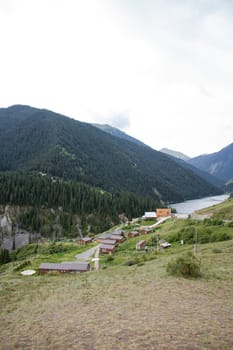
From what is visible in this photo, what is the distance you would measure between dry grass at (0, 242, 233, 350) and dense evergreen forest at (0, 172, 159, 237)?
103 metres

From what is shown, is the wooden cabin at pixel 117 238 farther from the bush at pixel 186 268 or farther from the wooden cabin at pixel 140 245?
the bush at pixel 186 268

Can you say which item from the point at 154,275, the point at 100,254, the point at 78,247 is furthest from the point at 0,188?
the point at 154,275

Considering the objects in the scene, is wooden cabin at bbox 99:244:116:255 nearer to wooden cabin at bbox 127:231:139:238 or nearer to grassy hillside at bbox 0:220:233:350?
wooden cabin at bbox 127:231:139:238

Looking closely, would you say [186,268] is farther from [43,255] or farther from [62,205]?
[62,205]

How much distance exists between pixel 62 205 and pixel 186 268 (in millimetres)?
122534

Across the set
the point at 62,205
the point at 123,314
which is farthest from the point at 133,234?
the point at 62,205

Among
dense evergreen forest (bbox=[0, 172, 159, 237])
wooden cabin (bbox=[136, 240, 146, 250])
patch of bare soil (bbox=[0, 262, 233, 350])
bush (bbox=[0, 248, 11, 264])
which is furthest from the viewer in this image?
dense evergreen forest (bbox=[0, 172, 159, 237])

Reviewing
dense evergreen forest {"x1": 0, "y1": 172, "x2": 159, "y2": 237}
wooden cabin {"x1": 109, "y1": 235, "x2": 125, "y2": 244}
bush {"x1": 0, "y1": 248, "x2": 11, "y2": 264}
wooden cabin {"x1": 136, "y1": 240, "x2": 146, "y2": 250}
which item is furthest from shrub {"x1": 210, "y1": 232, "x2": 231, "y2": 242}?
dense evergreen forest {"x1": 0, "y1": 172, "x2": 159, "y2": 237}

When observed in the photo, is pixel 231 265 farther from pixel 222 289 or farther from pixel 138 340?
pixel 138 340

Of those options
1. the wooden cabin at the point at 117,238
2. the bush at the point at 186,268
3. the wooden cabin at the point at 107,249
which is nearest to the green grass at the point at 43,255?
the wooden cabin at the point at 117,238

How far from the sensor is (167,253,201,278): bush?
28.2 metres

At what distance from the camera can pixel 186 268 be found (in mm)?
28406

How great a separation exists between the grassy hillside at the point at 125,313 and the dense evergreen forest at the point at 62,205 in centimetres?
10098

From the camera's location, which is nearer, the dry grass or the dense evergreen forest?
the dry grass
